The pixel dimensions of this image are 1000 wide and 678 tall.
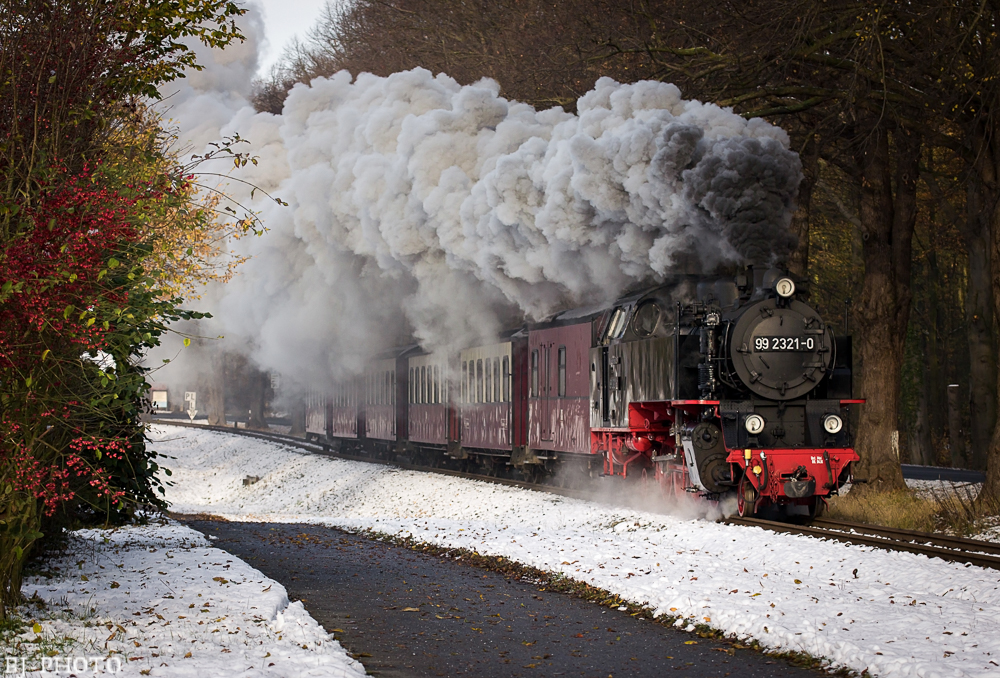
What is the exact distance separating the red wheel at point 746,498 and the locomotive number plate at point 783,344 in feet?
5.27

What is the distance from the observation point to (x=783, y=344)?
523 inches

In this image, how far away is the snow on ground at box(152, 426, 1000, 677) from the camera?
23.8 feet

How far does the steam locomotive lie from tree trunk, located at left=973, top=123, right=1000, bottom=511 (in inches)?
78.2

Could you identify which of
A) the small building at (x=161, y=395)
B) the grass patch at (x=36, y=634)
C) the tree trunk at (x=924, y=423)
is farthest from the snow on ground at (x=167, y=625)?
the small building at (x=161, y=395)

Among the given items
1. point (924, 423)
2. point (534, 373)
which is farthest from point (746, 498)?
point (924, 423)

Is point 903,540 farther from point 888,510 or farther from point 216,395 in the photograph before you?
point 216,395

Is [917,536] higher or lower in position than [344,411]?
lower

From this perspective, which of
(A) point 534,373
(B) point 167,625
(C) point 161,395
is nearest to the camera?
(B) point 167,625

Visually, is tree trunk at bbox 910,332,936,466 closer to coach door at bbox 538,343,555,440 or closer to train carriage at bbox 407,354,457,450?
train carriage at bbox 407,354,457,450

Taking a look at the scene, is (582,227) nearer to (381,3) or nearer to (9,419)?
(9,419)

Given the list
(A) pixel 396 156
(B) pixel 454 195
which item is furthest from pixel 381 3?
(B) pixel 454 195

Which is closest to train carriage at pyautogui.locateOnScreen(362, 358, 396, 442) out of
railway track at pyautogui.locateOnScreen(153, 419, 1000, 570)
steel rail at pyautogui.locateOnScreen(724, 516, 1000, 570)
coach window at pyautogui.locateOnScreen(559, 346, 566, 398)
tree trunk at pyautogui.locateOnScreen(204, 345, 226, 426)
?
coach window at pyautogui.locateOnScreen(559, 346, 566, 398)

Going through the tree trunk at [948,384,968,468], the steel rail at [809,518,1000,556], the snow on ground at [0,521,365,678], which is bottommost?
the snow on ground at [0,521,365,678]

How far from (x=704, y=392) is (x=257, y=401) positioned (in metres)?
49.2
